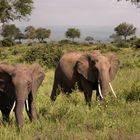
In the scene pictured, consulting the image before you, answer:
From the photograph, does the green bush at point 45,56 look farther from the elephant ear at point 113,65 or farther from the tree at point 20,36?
the tree at point 20,36

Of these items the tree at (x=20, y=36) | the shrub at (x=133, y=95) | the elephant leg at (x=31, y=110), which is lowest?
the tree at (x=20, y=36)

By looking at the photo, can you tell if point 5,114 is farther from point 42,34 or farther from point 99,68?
point 42,34

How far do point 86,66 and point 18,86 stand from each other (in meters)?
3.99

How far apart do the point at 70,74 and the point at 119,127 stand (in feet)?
15.5

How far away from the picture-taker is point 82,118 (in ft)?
31.2

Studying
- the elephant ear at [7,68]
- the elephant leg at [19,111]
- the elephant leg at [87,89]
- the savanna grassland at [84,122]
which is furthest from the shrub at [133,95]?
the elephant leg at [19,111]

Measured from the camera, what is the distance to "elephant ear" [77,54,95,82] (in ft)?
39.8

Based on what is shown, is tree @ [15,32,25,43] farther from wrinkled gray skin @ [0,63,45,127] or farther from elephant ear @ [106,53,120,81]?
wrinkled gray skin @ [0,63,45,127]

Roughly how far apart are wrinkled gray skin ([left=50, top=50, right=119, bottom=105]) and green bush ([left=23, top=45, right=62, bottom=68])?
480 inches

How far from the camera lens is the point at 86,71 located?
12.2 metres

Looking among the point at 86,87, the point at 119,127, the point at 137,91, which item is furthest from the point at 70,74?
the point at 119,127

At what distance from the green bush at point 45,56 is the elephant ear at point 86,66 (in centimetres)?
1324

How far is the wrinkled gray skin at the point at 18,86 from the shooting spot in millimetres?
8512

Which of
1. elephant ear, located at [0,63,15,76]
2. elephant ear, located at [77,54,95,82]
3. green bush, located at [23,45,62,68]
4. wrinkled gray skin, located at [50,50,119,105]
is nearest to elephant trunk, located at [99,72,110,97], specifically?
wrinkled gray skin, located at [50,50,119,105]
